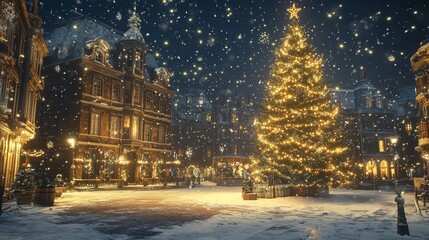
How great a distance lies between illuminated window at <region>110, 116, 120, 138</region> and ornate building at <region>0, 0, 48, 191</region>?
11257 mm

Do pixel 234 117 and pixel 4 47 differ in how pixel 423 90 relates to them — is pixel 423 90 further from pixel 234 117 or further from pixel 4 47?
pixel 234 117

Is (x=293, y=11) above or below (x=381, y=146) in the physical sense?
above

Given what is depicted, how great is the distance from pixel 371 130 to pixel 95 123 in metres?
41.1

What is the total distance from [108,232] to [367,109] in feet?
169

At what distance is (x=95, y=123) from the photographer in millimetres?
33812

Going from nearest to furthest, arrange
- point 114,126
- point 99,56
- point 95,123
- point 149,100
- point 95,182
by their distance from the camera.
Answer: point 95,182 → point 95,123 → point 99,56 → point 114,126 → point 149,100

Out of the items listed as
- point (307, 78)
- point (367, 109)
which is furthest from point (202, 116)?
point (307, 78)

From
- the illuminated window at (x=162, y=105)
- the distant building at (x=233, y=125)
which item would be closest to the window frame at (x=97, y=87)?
the illuminated window at (x=162, y=105)

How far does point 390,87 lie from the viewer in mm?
57125

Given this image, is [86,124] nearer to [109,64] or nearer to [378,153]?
[109,64]

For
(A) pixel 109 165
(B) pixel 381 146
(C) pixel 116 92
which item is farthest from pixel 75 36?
(B) pixel 381 146

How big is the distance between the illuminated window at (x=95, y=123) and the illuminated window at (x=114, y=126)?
1.59m

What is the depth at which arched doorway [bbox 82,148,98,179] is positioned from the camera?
32000mm

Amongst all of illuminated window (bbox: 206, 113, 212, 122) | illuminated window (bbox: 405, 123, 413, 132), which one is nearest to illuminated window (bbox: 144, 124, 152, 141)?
illuminated window (bbox: 206, 113, 212, 122)
